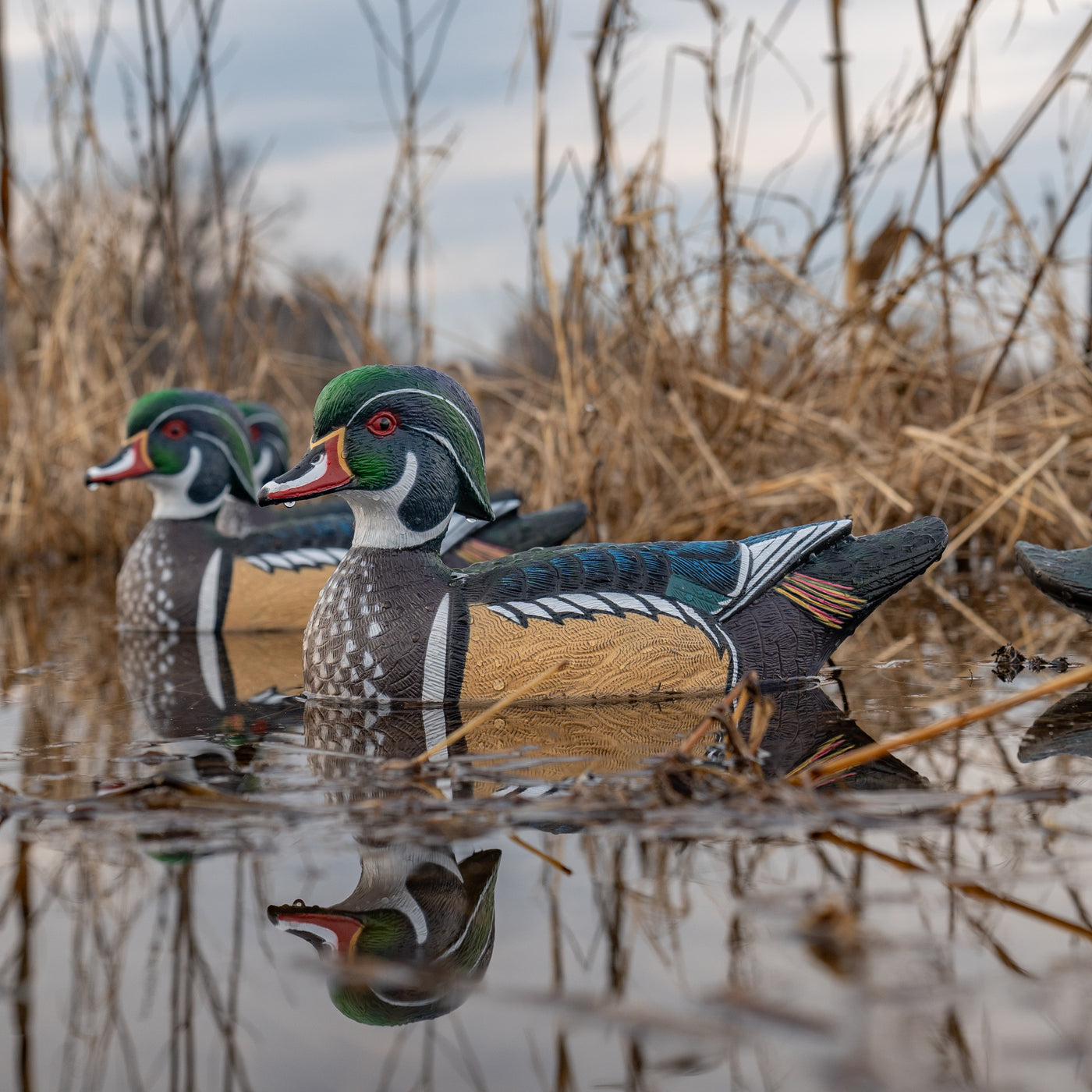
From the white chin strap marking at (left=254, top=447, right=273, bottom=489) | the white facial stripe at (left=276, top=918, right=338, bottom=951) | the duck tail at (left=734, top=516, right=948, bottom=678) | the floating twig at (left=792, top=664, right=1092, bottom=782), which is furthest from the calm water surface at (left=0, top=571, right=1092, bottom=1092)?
the white chin strap marking at (left=254, top=447, right=273, bottom=489)

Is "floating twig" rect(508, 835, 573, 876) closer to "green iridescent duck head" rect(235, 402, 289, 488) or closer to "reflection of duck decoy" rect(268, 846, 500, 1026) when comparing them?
"reflection of duck decoy" rect(268, 846, 500, 1026)

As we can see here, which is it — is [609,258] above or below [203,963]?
above

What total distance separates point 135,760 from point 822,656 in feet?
7.08

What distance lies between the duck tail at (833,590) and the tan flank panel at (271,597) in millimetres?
2752

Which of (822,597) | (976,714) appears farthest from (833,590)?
(976,714)

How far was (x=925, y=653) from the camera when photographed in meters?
4.99

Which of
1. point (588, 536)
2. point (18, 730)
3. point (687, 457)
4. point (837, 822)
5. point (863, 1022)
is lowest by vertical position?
point (863, 1022)

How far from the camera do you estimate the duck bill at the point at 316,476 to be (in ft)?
Result: 13.6

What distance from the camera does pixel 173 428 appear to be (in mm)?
6715

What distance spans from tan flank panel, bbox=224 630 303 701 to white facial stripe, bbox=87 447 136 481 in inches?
38.7

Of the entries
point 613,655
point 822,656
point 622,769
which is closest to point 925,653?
point 822,656

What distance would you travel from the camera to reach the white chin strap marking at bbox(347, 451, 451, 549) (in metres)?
4.30

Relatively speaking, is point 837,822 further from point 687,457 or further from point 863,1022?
point 687,457

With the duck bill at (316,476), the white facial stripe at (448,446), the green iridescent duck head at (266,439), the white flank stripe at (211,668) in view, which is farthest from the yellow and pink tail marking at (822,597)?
the green iridescent duck head at (266,439)
